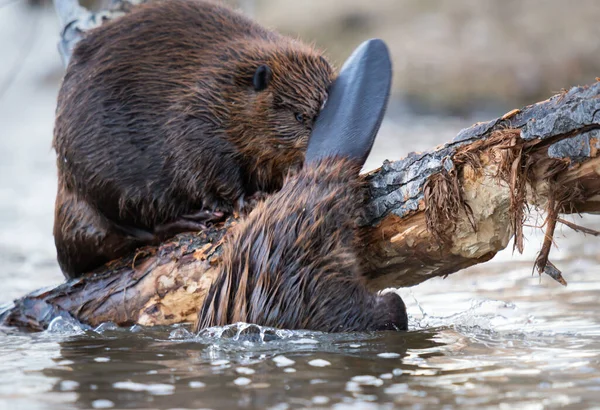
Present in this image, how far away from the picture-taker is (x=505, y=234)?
298 centimetres

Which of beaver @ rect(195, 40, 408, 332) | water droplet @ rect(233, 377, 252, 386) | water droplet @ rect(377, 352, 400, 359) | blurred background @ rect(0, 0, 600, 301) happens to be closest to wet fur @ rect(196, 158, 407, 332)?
beaver @ rect(195, 40, 408, 332)

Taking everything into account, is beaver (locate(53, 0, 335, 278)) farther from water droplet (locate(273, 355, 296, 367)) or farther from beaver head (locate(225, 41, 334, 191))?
water droplet (locate(273, 355, 296, 367))

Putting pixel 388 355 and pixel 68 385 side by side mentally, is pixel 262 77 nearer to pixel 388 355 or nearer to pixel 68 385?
pixel 388 355

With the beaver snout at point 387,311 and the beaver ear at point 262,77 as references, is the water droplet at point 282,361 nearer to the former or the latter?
the beaver snout at point 387,311

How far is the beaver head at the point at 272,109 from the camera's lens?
4086mm

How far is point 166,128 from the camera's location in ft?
13.3

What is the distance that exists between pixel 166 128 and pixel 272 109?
19.5 inches

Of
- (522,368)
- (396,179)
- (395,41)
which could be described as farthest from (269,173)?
(395,41)

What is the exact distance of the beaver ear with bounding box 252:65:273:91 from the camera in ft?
13.4

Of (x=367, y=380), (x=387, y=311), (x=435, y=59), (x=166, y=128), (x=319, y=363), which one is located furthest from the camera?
(x=435, y=59)

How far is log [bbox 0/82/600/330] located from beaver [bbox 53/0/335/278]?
0.79ft

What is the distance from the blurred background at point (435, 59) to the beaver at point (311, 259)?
7735mm

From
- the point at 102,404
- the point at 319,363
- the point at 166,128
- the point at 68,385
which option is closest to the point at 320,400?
the point at 319,363

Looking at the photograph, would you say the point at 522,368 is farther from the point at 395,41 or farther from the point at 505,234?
the point at 395,41
